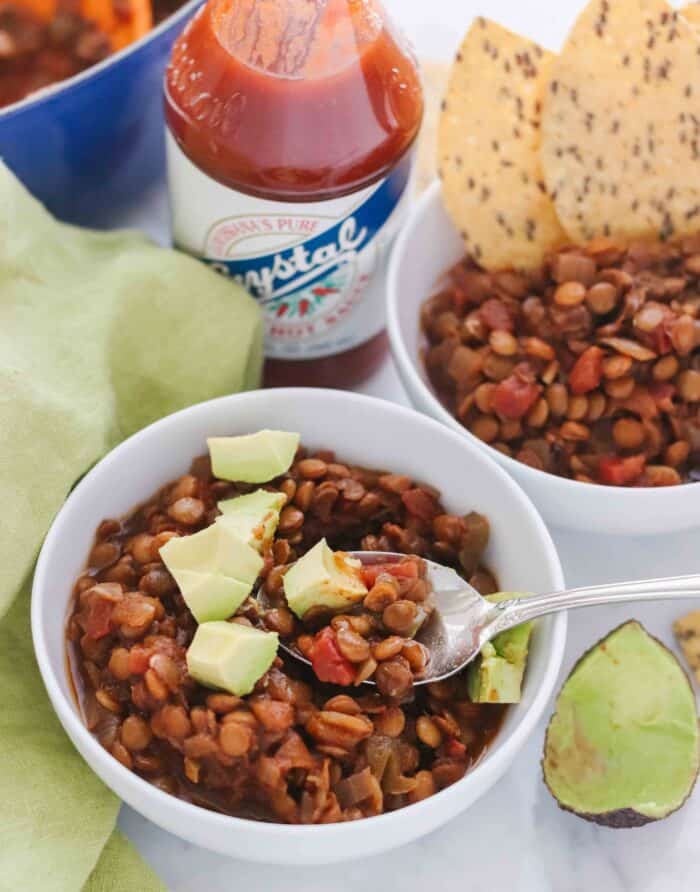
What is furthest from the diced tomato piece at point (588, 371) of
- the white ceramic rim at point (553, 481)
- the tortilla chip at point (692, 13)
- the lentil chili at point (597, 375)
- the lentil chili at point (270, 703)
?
the tortilla chip at point (692, 13)

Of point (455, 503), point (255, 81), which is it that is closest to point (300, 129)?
point (255, 81)

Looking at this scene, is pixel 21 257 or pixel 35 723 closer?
pixel 35 723

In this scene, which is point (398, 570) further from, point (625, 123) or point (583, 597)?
point (625, 123)

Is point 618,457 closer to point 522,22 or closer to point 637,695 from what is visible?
point 637,695

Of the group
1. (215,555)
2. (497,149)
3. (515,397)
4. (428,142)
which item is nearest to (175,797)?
(215,555)

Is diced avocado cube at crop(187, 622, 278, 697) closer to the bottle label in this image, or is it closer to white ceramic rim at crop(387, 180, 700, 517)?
white ceramic rim at crop(387, 180, 700, 517)

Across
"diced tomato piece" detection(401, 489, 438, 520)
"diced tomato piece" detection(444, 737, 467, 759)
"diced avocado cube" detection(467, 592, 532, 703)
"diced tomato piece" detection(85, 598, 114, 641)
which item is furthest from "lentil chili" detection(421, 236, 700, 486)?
"diced tomato piece" detection(85, 598, 114, 641)

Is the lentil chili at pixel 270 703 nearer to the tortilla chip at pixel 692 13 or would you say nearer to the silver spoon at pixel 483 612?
the silver spoon at pixel 483 612
